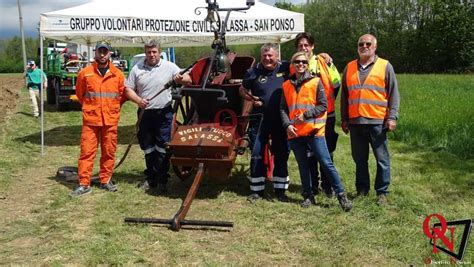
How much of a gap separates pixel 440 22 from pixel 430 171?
39.9 metres

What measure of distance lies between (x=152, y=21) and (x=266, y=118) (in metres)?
4.14

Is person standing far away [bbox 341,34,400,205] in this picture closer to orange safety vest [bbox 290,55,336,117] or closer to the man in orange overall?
orange safety vest [bbox 290,55,336,117]

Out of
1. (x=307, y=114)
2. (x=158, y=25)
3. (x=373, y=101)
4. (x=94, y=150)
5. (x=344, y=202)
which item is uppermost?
(x=158, y=25)

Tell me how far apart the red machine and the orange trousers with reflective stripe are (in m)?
0.80

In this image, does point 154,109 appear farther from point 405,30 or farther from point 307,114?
point 405,30

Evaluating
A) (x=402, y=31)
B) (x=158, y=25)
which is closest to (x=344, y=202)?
(x=158, y=25)

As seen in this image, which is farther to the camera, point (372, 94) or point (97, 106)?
point (97, 106)

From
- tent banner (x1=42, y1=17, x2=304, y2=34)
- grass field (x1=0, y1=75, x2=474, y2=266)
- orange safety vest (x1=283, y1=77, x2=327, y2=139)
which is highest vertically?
tent banner (x1=42, y1=17, x2=304, y2=34)

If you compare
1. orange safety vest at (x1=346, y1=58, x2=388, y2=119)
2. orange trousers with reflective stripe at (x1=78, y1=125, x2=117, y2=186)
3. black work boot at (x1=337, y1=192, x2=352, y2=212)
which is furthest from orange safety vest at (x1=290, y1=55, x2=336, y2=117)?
orange trousers with reflective stripe at (x1=78, y1=125, x2=117, y2=186)

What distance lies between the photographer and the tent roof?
7.94 metres

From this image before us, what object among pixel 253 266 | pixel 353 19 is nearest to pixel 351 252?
pixel 253 266

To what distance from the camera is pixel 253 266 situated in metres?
3.62

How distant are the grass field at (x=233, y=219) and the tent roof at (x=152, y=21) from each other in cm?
229

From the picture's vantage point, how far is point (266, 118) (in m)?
5.13
